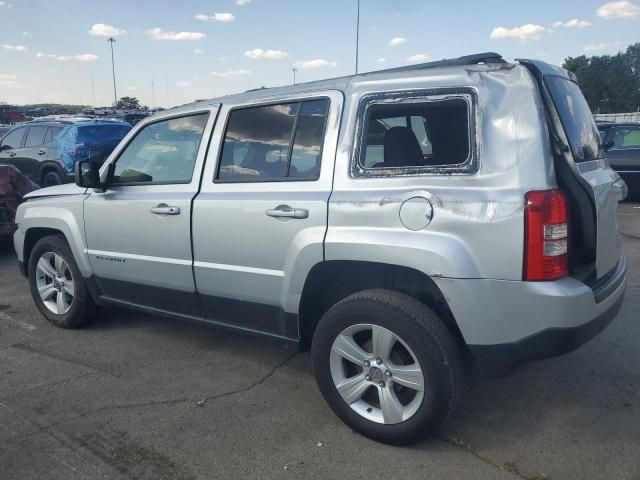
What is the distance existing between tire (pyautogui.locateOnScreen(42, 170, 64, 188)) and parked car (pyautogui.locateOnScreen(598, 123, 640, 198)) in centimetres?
1071

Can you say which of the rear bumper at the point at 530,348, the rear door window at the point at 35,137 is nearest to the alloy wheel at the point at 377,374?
the rear bumper at the point at 530,348

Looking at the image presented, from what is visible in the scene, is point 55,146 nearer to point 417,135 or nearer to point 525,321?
point 417,135

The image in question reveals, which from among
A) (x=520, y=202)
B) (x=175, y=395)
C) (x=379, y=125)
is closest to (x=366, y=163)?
(x=379, y=125)

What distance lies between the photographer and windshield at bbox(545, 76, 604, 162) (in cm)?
268

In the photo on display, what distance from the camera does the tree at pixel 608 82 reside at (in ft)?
214

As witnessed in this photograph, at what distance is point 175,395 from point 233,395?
1.20 ft

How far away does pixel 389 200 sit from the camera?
2682mm

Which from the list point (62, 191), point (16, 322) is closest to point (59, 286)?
point (16, 322)

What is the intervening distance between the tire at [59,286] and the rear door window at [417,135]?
279cm

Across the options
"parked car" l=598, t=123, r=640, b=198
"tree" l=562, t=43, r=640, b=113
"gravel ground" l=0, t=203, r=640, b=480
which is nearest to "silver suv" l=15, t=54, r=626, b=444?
"gravel ground" l=0, t=203, r=640, b=480

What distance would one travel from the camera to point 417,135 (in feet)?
10.5

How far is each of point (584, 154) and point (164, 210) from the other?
256 cm

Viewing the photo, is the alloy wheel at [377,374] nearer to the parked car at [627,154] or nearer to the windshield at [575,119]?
the windshield at [575,119]

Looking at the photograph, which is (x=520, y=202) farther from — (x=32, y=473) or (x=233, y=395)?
(x=32, y=473)
